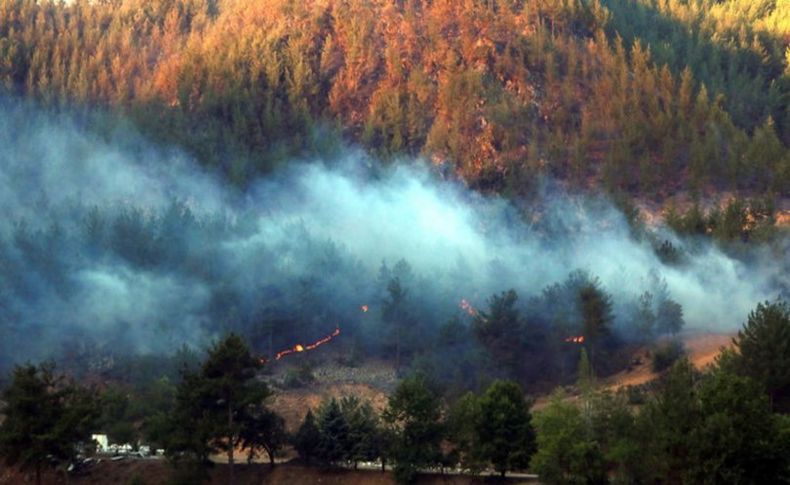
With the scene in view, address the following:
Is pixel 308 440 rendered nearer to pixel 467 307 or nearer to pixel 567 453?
pixel 567 453

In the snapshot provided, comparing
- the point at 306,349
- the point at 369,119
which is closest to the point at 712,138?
the point at 369,119

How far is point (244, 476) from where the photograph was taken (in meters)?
47.3

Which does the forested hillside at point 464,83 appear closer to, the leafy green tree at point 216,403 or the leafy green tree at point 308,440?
the leafy green tree at point 308,440

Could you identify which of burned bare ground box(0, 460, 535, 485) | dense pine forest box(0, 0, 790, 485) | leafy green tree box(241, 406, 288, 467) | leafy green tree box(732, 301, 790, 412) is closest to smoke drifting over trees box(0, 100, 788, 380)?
dense pine forest box(0, 0, 790, 485)

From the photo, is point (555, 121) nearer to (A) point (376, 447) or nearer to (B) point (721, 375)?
(A) point (376, 447)

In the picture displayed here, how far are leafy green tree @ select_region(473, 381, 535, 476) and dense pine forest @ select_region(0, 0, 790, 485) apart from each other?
109 mm

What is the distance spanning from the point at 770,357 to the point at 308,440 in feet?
61.7

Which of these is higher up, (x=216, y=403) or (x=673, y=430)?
(x=216, y=403)

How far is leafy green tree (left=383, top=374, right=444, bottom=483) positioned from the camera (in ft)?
142

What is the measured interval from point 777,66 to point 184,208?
50.9m

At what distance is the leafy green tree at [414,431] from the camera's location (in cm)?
4338

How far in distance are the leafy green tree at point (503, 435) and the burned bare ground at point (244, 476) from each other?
1.65m

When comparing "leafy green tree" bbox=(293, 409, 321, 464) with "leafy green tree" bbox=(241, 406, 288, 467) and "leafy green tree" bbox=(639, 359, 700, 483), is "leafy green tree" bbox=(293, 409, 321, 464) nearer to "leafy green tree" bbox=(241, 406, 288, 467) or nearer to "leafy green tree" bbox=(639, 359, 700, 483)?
"leafy green tree" bbox=(241, 406, 288, 467)

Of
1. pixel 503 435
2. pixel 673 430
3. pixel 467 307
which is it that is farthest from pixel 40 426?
pixel 467 307
